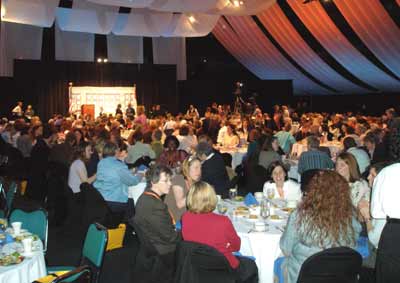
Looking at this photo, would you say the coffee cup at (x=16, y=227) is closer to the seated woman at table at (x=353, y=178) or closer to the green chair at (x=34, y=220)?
the green chair at (x=34, y=220)

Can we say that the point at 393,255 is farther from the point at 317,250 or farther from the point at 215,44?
the point at 215,44

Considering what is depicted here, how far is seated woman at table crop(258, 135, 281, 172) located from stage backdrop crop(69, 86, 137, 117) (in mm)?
13239

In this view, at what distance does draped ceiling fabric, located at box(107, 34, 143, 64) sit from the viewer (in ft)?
66.9

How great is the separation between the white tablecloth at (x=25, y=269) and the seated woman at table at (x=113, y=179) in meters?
2.25

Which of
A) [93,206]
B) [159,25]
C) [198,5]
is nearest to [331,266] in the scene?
[93,206]

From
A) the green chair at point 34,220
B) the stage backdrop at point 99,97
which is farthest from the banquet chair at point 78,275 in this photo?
the stage backdrop at point 99,97

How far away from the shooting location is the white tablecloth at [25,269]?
129 inches

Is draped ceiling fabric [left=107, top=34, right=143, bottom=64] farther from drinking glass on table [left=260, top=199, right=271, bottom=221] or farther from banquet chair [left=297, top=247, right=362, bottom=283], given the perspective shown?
banquet chair [left=297, top=247, right=362, bottom=283]

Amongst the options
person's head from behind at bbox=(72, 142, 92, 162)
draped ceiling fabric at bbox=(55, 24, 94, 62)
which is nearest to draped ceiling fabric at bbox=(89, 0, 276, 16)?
person's head from behind at bbox=(72, 142, 92, 162)

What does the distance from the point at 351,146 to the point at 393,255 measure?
4327 millimetres

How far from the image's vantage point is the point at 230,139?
429 inches

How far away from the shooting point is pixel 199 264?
132 inches

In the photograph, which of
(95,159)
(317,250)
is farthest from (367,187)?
(95,159)

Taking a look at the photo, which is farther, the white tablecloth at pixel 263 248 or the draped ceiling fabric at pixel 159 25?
the draped ceiling fabric at pixel 159 25
